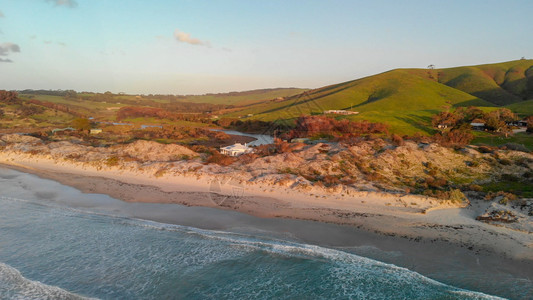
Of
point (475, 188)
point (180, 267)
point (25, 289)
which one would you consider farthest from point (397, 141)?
point (25, 289)

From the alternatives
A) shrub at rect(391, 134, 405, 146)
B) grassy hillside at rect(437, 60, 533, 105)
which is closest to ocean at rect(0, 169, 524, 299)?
shrub at rect(391, 134, 405, 146)

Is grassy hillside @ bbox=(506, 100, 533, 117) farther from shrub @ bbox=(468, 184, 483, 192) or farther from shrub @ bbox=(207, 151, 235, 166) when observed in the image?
shrub @ bbox=(207, 151, 235, 166)

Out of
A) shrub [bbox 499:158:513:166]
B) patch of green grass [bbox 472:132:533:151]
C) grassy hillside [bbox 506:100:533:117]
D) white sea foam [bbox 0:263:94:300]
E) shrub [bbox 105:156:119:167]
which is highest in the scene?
grassy hillside [bbox 506:100:533:117]

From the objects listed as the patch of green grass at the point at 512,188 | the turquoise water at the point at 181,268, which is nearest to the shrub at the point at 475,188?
the patch of green grass at the point at 512,188

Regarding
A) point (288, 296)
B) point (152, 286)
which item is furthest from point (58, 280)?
point (288, 296)

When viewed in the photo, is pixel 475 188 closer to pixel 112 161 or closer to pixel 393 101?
pixel 112 161

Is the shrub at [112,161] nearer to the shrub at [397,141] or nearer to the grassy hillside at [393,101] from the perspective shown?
the shrub at [397,141]
